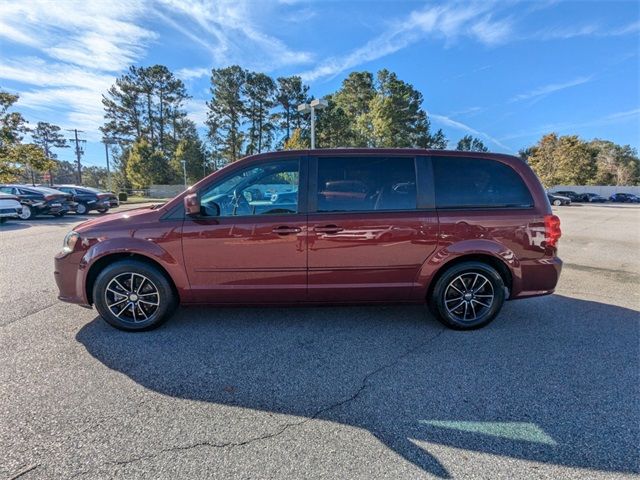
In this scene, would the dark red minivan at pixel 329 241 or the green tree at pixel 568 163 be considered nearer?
the dark red minivan at pixel 329 241

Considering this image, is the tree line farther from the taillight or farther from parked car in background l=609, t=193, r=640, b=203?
the taillight

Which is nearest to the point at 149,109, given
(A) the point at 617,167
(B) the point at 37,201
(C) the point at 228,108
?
(C) the point at 228,108

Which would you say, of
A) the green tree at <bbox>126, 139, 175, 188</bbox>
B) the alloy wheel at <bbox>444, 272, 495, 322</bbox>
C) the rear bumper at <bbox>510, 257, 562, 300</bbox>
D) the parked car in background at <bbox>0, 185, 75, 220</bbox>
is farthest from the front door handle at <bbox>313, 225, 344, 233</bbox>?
the green tree at <bbox>126, 139, 175, 188</bbox>

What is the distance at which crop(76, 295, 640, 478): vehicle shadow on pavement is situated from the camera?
2248mm

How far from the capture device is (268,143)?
55219 mm

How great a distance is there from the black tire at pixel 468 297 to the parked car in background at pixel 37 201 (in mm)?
17341

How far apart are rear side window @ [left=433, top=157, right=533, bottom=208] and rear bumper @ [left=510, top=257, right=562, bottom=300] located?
644mm

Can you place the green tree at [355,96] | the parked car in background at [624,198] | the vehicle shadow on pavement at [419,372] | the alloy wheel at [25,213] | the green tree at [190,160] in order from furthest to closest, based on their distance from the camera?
the green tree at [355,96], the green tree at [190,160], the parked car in background at [624,198], the alloy wheel at [25,213], the vehicle shadow on pavement at [419,372]

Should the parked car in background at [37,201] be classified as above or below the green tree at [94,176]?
below

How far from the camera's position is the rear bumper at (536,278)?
12.2 feet

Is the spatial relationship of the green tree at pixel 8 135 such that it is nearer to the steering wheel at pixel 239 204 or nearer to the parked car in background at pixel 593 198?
the steering wheel at pixel 239 204

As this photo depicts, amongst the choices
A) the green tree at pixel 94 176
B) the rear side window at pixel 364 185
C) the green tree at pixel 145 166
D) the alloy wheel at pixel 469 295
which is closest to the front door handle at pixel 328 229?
the rear side window at pixel 364 185

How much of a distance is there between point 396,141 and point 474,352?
40.0m

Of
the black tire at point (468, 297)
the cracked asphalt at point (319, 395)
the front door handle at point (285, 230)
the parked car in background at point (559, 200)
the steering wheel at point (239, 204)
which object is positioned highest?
the parked car in background at point (559, 200)
